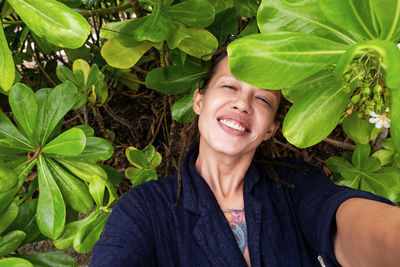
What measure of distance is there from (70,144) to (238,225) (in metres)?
0.52

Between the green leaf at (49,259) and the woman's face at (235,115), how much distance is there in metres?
0.56

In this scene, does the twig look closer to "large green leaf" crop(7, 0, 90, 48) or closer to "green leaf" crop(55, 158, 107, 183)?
"green leaf" crop(55, 158, 107, 183)

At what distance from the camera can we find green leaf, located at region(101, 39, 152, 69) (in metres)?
0.95

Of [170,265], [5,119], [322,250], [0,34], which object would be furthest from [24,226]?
[322,250]

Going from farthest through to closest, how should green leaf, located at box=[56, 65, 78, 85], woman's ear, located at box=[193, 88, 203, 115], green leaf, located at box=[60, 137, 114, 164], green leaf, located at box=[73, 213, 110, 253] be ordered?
1. green leaf, located at box=[56, 65, 78, 85]
2. woman's ear, located at box=[193, 88, 203, 115]
3. green leaf, located at box=[60, 137, 114, 164]
4. green leaf, located at box=[73, 213, 110, 253]

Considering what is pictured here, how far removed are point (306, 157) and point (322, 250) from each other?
0.92 metres

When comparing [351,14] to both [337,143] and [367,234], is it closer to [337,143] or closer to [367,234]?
[367,234]

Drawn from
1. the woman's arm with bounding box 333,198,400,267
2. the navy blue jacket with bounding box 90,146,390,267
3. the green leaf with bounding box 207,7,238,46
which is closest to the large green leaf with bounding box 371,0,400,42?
the woman's arm with bounding box 333,198,400,267

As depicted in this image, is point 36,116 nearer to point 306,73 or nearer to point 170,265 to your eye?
point 170,265

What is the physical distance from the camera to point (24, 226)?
92 cm

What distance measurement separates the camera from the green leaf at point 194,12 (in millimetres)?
797

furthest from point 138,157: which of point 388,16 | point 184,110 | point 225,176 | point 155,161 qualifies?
point 388,16

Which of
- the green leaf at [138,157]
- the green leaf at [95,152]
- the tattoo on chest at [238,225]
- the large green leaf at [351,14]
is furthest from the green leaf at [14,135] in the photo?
the large green leaf at [351,14]

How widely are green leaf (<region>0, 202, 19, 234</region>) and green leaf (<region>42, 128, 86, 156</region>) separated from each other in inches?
7.6
